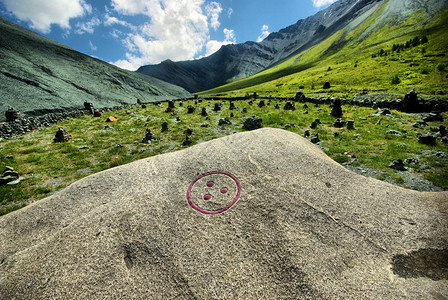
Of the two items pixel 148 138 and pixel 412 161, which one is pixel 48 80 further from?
pixel 412 161

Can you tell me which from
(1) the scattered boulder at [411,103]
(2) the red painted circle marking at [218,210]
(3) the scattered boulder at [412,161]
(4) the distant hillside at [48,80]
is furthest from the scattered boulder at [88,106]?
(1) the scattered boulder at [411,103]

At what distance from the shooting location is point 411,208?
520cm

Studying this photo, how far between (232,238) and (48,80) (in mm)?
51326

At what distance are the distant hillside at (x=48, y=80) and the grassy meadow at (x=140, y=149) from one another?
44.9 feet

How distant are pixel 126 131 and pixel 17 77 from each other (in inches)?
1187

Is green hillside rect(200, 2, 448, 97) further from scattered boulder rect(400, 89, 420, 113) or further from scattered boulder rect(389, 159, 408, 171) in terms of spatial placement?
scattered boulder rect(389, 159, 408, 171)

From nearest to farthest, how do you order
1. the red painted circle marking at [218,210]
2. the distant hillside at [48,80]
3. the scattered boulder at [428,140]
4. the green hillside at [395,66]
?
the red painted circle marking at [218,210], the scattered boulder at [428,140], the distant hillside at [48,80], the green hillside at [395,66]

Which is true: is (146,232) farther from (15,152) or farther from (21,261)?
(15,152)

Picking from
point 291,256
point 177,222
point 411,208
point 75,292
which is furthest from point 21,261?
point 411,208

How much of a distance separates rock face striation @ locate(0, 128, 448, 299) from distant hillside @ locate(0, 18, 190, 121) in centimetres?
3076

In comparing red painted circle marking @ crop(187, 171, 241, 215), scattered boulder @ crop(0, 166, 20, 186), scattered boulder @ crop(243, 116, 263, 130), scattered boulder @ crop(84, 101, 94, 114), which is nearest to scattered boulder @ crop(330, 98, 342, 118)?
scattered boulder @ crop(243, 116, 263, 130)

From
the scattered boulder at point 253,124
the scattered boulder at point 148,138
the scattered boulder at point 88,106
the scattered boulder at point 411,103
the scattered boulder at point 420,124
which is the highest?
the scattered boulder at point 88,106

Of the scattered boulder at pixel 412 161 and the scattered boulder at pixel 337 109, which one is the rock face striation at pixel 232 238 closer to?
the scattered boulder at pixel 412 161

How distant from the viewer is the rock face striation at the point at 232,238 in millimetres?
3939
